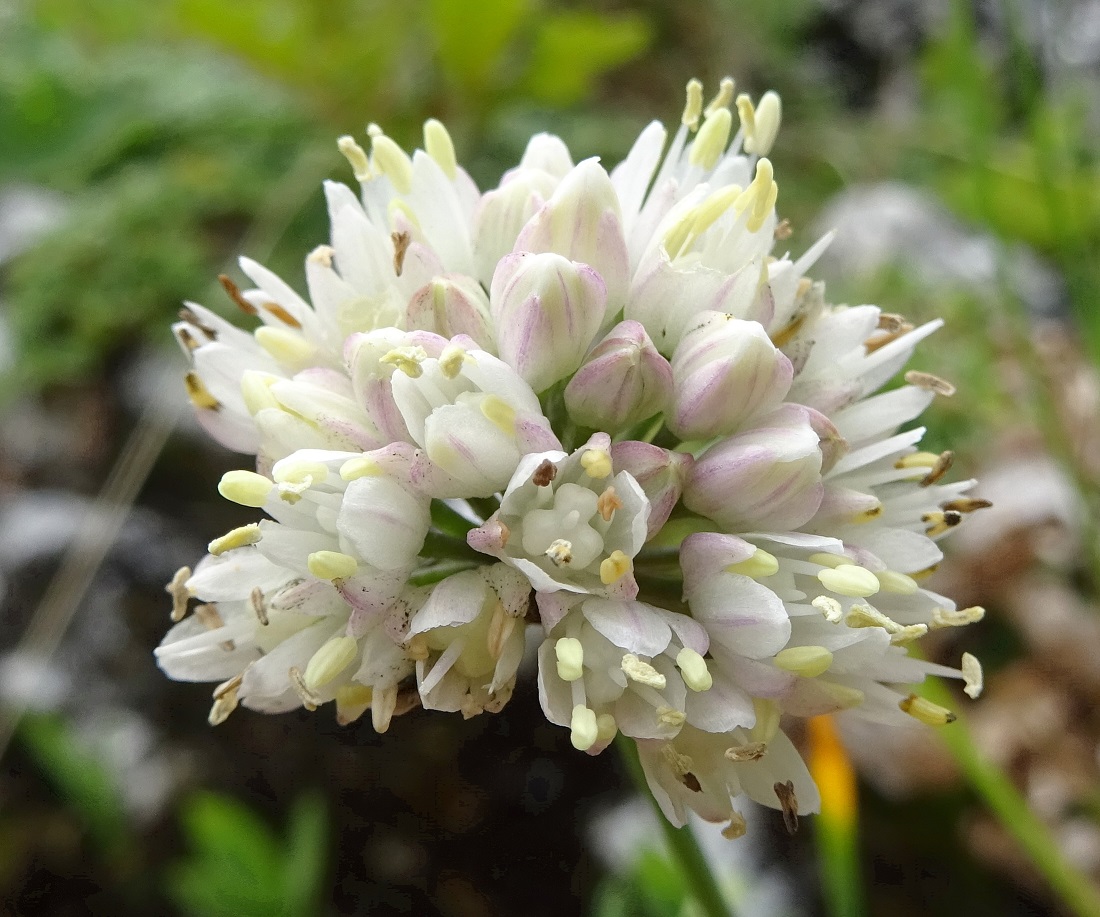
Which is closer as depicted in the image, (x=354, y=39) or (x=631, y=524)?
(x=631, y=524)

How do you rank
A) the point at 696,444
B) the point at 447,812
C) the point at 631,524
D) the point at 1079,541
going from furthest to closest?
1. the point at 447,812
2. the point at 1079,541
3. the point at 696,444
4. the point at 631,524

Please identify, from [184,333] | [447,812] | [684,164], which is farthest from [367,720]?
[684,164]

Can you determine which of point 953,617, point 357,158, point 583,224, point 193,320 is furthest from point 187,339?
point 953,617

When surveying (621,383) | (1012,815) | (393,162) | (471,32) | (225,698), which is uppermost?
(471,32)

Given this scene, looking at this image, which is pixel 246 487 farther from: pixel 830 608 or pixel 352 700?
pixel 830 608

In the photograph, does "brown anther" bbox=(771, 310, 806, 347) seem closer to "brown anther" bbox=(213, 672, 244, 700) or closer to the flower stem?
the flower stem

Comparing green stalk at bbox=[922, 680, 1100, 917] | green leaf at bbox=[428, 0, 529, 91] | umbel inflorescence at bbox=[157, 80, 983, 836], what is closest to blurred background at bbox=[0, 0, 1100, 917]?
green leaf at bbox=[428, 0, 529, 91]

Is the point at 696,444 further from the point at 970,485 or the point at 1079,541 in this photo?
the point at 1079,541

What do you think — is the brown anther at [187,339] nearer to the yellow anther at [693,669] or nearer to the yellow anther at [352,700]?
the yellow anther at [352,700]
